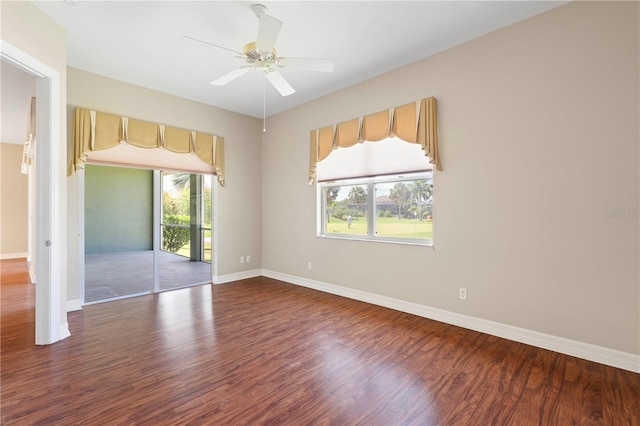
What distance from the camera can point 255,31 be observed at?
114 inches

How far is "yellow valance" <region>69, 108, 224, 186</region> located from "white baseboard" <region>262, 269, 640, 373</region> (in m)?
3.18

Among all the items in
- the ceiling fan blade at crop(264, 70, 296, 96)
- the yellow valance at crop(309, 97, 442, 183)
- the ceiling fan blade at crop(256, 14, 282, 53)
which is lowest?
the yellow valance at crop(309, 97, 442, 183)

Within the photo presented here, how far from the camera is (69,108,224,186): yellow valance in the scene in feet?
11.8

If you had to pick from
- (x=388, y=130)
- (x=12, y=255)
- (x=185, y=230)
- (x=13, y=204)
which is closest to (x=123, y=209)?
(x=185, y=230)

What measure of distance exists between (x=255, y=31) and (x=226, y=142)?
2536 mm

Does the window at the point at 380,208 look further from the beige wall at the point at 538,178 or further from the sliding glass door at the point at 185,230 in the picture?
the sliding glass door at the point at 185,230

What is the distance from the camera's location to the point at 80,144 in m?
3.60

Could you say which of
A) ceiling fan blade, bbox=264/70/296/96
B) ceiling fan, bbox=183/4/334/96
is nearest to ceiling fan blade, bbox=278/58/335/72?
ceiling fan, bbox=183/4/334/96

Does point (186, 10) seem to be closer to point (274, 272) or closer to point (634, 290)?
point (274, 272)

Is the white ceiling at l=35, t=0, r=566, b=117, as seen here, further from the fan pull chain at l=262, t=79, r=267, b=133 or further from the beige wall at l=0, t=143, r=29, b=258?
the beige wall at l=0, t=143, r=29, b=258

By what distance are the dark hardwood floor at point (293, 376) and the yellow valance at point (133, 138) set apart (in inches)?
82.9

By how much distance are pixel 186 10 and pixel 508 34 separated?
3079 millimetres

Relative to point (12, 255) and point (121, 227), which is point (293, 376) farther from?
point (12, 255)

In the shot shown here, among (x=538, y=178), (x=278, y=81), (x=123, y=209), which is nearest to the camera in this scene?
(x=538, y=178)
